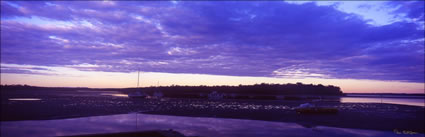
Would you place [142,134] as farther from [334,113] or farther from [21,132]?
[334,113]

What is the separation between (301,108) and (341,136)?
20.9 metres

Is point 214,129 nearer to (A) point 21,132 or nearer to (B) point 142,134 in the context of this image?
(B) point 142,134

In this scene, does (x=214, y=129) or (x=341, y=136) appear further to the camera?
(x=214, y=129)

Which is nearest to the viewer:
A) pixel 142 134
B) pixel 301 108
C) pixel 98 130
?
pixel 142 134

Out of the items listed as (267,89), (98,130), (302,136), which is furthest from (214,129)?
(267,89)

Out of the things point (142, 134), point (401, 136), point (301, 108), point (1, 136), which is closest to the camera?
point (142, 134)

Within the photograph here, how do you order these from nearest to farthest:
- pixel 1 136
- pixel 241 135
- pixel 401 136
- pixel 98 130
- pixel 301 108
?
pixel 401 136 < pixel 1 136 < pixel 241 135 < pixel 98 130 < pixel 301 108

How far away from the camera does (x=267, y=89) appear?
18325 cm

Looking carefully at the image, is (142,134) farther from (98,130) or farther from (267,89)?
(267,89)

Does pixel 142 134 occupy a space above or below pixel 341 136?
above

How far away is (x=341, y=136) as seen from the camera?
20.1m

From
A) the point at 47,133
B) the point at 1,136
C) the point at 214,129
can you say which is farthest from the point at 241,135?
the point at 1,136

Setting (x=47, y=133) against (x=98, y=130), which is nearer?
(x=47, y=133)

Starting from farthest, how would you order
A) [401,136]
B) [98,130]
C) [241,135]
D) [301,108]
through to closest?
[301,108] < [98,130] < [241,135] < [401,136]
